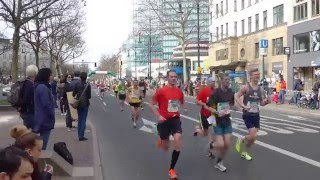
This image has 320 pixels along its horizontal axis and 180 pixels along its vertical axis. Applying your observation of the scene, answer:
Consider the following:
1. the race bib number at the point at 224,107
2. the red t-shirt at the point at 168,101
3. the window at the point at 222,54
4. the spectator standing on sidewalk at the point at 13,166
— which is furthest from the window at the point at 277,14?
the spectator standing on sidewalk at the point at 13,166

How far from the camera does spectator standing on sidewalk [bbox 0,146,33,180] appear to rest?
2748 mm

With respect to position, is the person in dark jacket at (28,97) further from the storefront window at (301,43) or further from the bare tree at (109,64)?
the bare tree at (109,64)

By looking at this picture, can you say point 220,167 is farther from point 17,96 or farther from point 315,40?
point 315,40

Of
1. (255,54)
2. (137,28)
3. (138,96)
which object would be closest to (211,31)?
(137,28)

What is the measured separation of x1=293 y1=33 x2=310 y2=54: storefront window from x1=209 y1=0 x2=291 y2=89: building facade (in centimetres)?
223

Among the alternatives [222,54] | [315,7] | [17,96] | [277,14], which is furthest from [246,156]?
[222,54]

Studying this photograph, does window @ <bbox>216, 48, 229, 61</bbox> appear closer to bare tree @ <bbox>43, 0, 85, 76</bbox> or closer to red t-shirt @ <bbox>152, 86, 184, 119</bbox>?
bare tree @ <bbox>43, 0, 85, 76</bbox>

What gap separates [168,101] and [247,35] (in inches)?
2081

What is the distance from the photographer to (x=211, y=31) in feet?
249

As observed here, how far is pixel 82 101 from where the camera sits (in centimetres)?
1280

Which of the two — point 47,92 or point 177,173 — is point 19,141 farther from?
point 177,173

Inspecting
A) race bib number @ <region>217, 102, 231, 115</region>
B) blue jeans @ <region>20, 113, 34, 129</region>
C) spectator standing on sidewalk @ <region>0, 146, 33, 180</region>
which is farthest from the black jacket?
spectator standing on sidewalk @ <region>0, 146, 33, 180</region>

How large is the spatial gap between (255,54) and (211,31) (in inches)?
746

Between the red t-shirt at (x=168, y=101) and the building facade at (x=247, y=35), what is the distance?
121 feet
